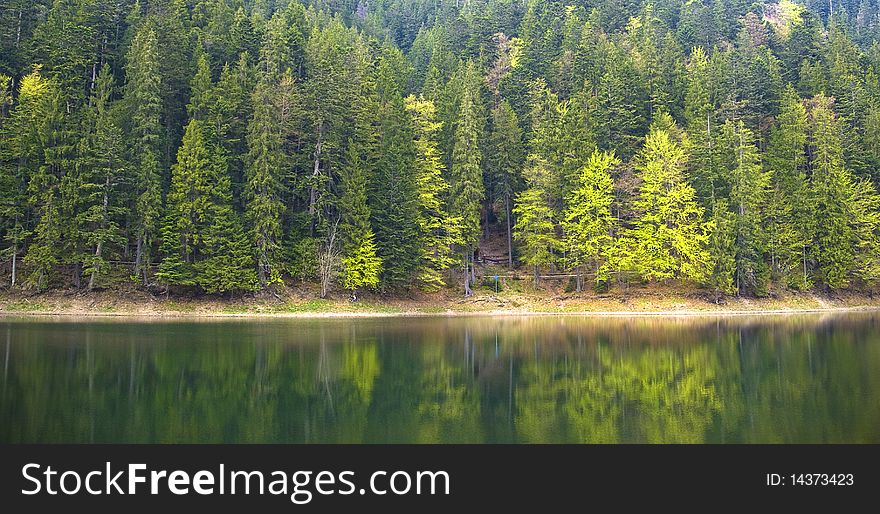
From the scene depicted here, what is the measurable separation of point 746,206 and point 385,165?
31.7 metres

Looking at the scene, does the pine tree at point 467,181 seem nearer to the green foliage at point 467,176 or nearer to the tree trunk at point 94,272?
the green foliage at point 467,176

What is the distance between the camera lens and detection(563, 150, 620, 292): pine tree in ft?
197

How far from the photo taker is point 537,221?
62719mm

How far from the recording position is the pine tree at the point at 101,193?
50.1 meters

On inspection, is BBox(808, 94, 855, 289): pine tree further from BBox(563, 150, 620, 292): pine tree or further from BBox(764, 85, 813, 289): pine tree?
BBox(563, 150, 620, 292): pine tree

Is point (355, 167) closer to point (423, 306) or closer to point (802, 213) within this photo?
point (423, 306)

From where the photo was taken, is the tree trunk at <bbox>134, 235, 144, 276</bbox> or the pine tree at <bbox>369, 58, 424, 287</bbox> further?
the pine tree at <bbox>369, 58, 424, 287</bbox>

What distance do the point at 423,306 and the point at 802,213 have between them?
35.9 meters

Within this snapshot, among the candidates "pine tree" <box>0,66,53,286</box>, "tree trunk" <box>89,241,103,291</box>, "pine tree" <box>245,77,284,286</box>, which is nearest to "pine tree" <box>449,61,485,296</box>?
"pine tree" <box>245,77,284,286</box>

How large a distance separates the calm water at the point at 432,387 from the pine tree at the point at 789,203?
2632 centimetres

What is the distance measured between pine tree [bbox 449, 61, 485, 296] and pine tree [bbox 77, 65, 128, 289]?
1072 inches

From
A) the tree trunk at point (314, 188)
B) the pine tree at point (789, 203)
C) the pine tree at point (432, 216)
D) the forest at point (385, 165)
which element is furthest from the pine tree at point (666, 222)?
the tree trunk at point (314, 188)

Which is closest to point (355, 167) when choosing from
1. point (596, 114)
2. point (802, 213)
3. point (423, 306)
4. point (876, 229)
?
Answer: point (423, 306)

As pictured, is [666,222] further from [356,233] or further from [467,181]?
[356,233]
